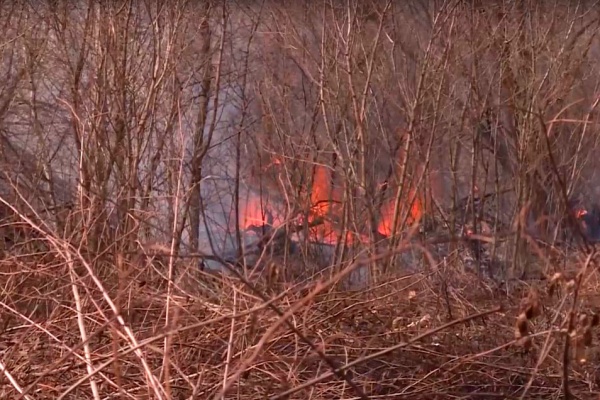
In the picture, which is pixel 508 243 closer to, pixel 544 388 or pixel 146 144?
pixel 146 144

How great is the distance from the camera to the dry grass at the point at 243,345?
2367 millimetres

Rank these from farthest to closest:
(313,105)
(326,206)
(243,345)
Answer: (313,105) → (326,206) → (243,345)

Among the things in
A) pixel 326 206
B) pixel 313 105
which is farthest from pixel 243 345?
pixel 313 105

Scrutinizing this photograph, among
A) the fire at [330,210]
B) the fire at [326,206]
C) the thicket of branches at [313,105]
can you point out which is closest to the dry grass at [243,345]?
the thicket of branches at [313,105]

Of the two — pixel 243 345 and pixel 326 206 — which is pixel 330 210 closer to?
pixel 326 206

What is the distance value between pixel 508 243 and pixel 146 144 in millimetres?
2895

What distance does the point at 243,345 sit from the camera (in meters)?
2.67

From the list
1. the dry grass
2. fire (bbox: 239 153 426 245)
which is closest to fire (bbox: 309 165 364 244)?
fire (bbox: 239 153 426 245)

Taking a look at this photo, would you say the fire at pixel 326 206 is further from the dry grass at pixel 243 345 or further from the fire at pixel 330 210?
the dry grass at pixel 243 345

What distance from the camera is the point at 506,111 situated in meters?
6.27

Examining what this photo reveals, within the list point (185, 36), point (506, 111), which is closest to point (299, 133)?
point (185, 36)

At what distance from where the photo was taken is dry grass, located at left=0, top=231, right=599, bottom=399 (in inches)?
93.2

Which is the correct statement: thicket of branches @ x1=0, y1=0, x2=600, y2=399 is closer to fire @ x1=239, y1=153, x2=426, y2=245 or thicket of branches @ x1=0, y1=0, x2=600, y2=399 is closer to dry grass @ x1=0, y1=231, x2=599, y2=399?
fire @ x1=239, y1=153, x2=426, y2=245

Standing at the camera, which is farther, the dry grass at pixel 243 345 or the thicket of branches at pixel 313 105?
the thicket of branches at pixel 313 105
